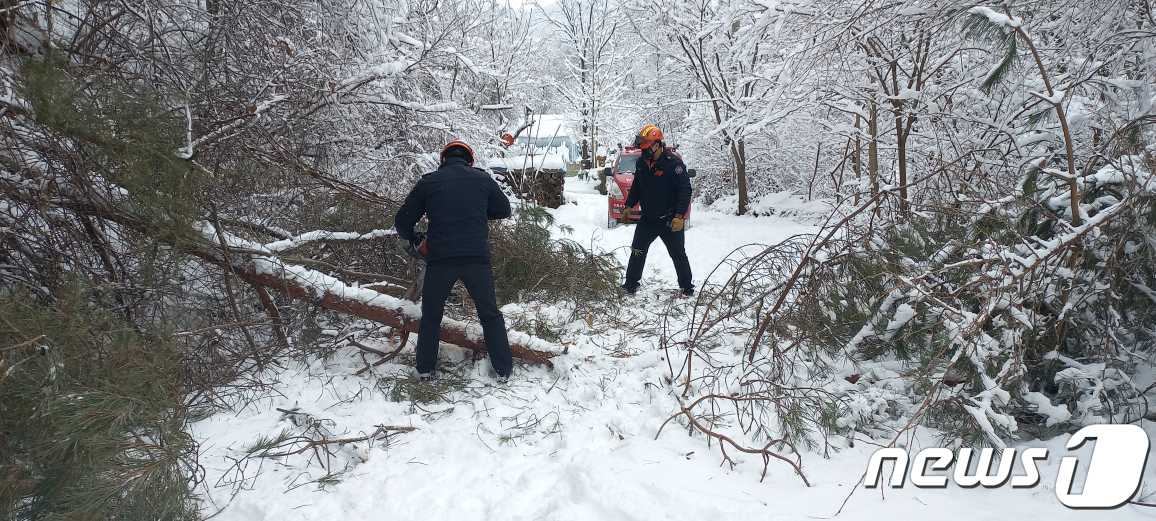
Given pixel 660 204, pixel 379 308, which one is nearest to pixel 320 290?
pixel 379 308

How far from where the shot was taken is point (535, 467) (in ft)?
9.00

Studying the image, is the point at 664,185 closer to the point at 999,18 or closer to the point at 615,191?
the point at 999,18

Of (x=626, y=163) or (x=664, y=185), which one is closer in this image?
(x=664, y=185)

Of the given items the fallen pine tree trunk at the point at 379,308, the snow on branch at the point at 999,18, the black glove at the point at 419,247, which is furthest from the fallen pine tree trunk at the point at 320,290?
the snow on branch at the point at 999,18

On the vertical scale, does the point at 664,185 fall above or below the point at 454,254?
above

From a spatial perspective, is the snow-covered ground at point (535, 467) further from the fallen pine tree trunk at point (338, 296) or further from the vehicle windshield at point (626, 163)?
the vehicle windshield at point (626, 163)

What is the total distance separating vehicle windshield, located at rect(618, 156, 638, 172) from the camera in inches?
481

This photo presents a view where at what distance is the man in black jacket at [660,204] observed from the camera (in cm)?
579

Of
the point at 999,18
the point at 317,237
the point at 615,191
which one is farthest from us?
the point at 615,191

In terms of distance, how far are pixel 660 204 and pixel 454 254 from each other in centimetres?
279

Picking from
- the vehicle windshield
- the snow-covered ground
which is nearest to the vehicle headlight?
A: the vehicle windshield

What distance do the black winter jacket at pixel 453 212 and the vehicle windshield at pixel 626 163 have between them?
853cm

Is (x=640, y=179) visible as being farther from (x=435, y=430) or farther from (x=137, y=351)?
(x=137, y=351)

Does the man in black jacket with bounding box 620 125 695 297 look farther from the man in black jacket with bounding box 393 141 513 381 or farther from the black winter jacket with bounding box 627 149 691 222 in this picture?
the man in black jacket with bounding box 393 141 513 381
